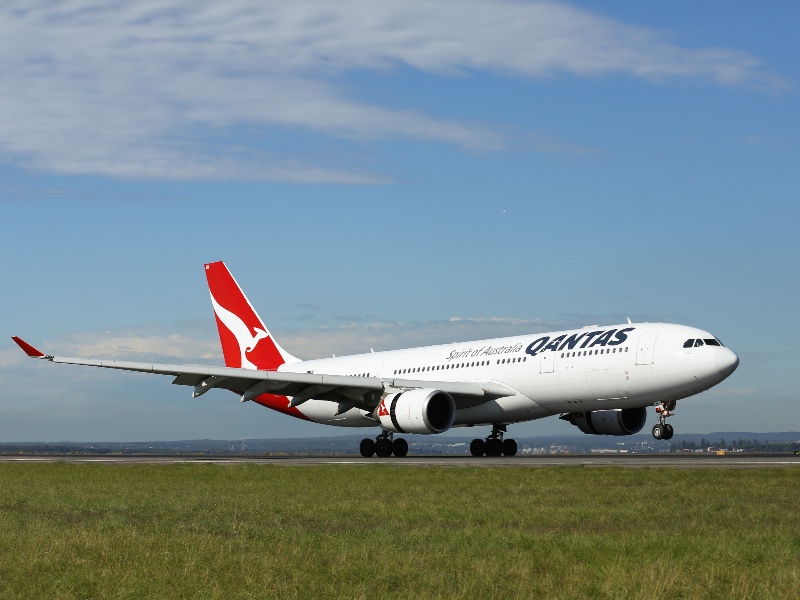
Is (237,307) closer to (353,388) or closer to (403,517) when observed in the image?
(353,388)

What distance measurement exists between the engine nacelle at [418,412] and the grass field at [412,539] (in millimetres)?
14010

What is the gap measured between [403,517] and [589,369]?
69.9ft

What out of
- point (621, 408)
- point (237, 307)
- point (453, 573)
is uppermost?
point (237, 307)

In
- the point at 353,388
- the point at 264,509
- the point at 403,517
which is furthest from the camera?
the point at 353,388

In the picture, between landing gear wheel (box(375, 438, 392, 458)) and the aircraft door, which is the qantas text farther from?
landing gear wheel (box(375, 438, 392, 458))

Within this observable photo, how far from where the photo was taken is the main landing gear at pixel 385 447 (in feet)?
133

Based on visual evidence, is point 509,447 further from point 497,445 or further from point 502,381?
point 502,381

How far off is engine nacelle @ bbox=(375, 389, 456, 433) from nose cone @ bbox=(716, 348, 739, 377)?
9292 mm

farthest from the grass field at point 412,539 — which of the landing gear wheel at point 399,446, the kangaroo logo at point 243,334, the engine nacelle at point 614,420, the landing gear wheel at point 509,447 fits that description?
the kangaroo logo at point 243,334

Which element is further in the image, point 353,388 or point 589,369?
point 353,388

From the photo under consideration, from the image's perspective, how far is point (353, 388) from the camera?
129 ft

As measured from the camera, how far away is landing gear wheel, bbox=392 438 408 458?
133 ft

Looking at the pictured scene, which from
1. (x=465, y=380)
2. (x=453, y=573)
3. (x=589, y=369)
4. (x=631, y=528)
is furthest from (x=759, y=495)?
(x=465, y=380)

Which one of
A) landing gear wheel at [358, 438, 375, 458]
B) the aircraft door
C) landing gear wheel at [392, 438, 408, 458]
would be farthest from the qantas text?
landing gear wheel at [358, 438, 375, 458]
